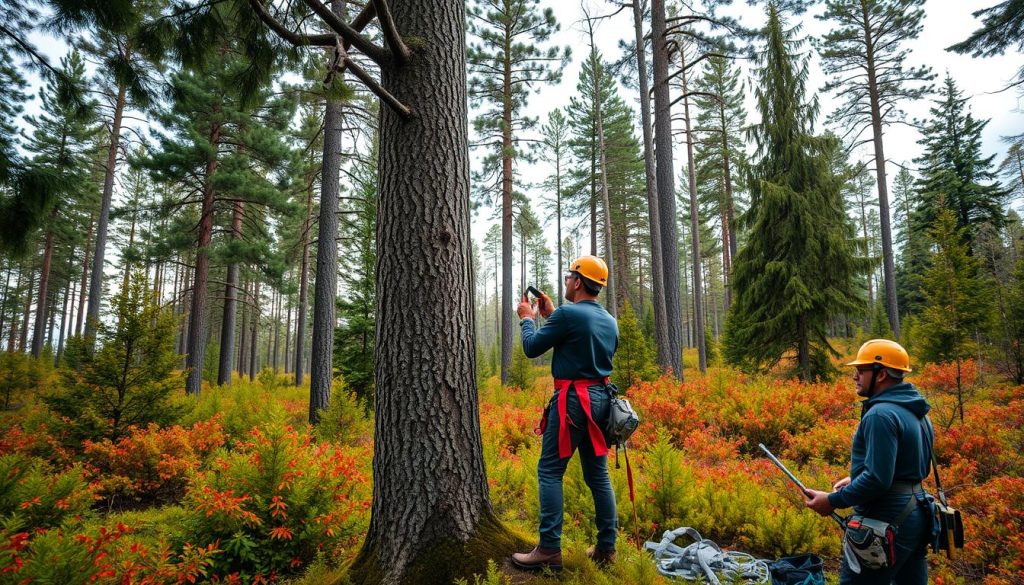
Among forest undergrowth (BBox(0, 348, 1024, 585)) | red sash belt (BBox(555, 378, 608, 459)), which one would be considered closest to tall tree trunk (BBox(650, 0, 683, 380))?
forest undergrowth (BBox(0, 348, 1024, 585))

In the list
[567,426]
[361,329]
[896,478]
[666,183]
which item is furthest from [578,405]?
[666,183]

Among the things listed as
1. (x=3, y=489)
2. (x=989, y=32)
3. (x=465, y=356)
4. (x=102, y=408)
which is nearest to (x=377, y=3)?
(x=465, y=356)

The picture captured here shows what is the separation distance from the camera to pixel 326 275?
9.78 meters

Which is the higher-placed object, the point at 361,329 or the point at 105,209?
the point at 105,209

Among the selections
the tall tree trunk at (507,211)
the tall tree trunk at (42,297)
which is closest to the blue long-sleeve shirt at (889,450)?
the tall tree trunk at (507,211)

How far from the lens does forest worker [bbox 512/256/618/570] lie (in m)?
2.93

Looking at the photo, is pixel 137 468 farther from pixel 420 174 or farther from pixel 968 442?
pixel 968 442

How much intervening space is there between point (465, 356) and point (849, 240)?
14.3 m

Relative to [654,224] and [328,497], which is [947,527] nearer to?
[328,497]

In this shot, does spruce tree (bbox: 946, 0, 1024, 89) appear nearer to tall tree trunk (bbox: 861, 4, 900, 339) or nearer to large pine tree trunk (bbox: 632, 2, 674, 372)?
large pine tree trunk (bbox: 632, 2, 674, 372)

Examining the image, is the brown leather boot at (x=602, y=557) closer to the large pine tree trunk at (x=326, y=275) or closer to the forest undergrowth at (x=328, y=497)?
the forest undergrowth at (x=328, y=497)

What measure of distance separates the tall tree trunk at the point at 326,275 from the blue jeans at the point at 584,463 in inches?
320

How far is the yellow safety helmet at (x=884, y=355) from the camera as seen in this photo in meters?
2.64

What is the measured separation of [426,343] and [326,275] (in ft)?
25.9
